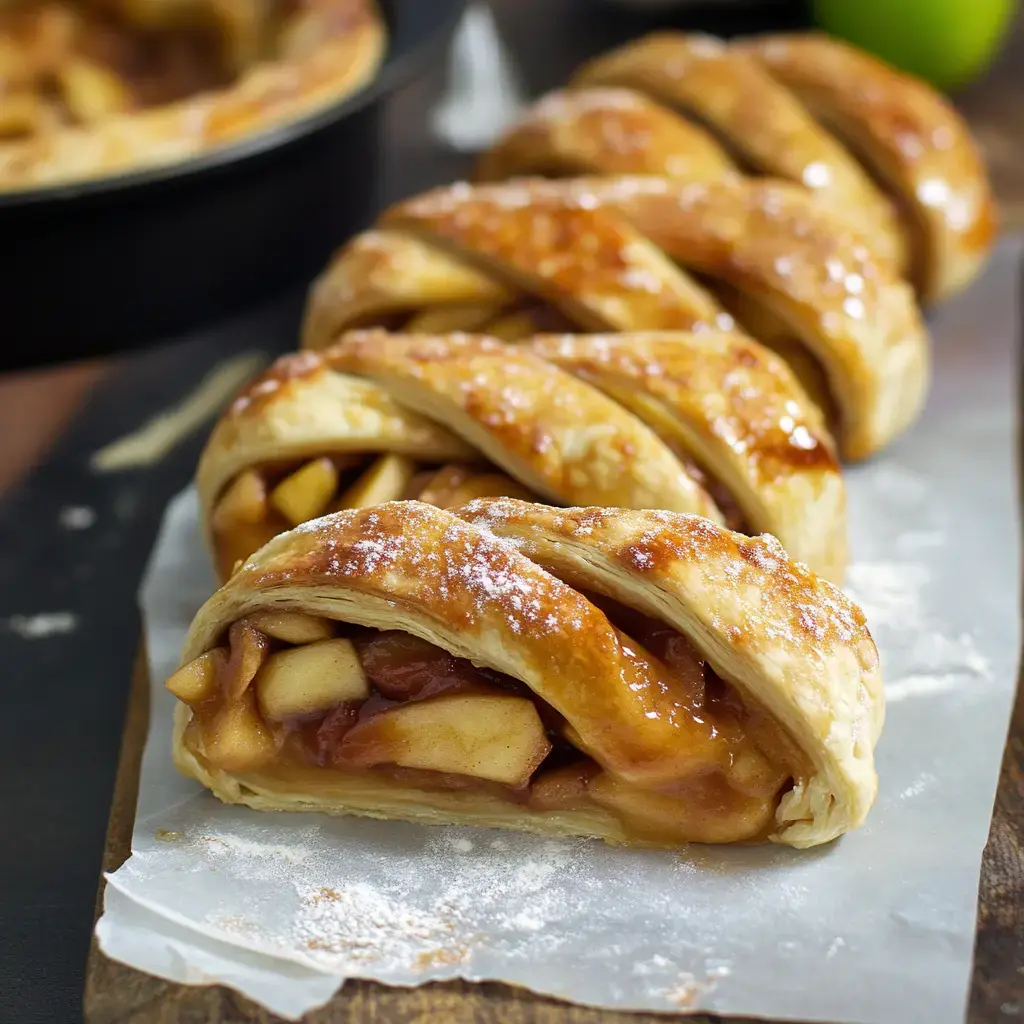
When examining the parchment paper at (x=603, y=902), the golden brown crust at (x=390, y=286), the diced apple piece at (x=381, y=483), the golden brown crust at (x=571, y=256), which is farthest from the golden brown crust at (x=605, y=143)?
the parchment paper at (x=603, y=902)

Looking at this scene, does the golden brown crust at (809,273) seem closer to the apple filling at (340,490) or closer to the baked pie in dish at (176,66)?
the apple filling at (340,490)

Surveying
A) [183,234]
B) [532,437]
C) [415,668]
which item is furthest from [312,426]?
[183,234]

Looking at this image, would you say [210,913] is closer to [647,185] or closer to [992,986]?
[992,986]

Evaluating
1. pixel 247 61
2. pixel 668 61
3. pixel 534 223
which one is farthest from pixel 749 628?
pixel 247 61

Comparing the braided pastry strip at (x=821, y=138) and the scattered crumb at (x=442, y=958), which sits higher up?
the braided pastry strip at (x=821, y=138)

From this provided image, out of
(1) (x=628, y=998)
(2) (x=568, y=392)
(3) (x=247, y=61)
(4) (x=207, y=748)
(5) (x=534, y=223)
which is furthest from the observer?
(3) (x=247, y=61)

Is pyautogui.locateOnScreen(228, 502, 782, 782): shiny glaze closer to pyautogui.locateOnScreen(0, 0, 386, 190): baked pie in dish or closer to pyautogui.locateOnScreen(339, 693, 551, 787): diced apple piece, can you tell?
pyautogui.locateOnScreen(339, 693, 551, 787): diced apple piece
